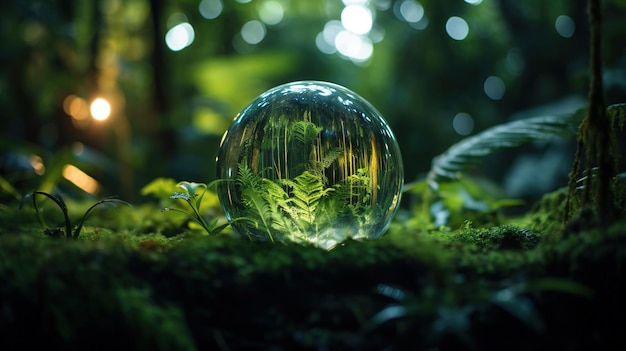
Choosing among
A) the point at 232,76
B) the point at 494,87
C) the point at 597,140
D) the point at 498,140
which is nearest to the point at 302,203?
the point at 597,140

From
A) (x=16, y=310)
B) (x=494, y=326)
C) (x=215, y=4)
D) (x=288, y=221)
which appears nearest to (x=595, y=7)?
(x=494, y=326)

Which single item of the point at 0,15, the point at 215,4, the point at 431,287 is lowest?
the point at 431,287

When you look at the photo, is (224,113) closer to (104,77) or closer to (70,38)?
(104,77)

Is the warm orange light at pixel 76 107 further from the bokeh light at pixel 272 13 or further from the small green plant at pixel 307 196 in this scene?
the bokeh light at pixel 272 13

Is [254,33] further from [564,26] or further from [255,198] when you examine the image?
[255,198]

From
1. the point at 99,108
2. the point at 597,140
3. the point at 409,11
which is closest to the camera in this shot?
the point at 597,140

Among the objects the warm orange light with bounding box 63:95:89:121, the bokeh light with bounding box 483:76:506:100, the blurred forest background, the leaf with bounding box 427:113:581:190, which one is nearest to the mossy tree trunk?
the leaf with bounding box 427:113:581:190
